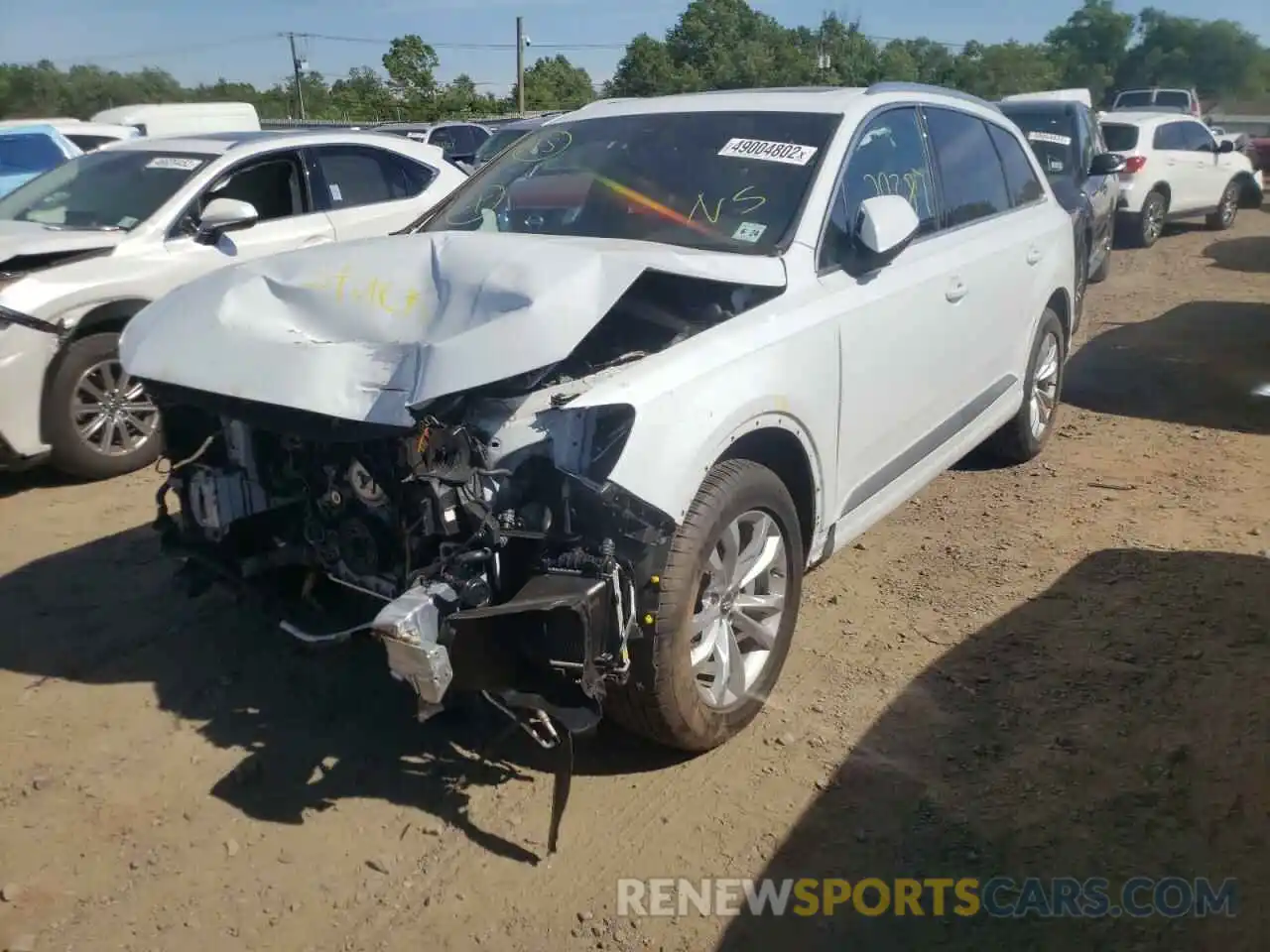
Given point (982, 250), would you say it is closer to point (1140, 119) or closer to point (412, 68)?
point (1140, 119)

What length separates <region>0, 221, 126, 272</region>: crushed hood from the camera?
5.59 m

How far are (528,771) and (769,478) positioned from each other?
1.14 metres

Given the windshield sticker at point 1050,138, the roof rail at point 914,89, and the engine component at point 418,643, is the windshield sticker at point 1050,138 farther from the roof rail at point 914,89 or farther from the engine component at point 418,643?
the engine component at point 418,643

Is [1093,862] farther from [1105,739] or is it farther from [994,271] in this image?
[994,271]

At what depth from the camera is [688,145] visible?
13.2 ft

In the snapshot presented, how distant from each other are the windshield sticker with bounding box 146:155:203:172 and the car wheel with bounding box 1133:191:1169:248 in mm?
11624

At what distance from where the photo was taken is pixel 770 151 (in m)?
3.87

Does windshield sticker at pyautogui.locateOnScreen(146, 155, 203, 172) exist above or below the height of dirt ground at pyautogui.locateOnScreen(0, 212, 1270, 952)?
above

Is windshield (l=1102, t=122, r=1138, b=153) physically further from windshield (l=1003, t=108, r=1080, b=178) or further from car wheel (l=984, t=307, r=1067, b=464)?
car wheel (l=984, t=307, r=1067, b=464)

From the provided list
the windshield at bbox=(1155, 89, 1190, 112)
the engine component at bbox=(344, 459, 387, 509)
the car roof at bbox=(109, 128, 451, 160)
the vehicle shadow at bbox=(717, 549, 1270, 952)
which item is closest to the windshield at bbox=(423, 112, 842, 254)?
the engine component at bbox=(344, 459, 387, 509)

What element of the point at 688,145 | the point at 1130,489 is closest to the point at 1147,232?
the point at 1130,489

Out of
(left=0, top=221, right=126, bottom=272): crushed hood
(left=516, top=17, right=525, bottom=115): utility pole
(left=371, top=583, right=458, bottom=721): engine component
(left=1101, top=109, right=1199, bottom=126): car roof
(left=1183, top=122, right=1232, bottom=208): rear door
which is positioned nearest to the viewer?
(left=371, top=583, right=458, bottom=721): engine component

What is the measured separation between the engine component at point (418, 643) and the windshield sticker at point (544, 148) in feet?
7.74
